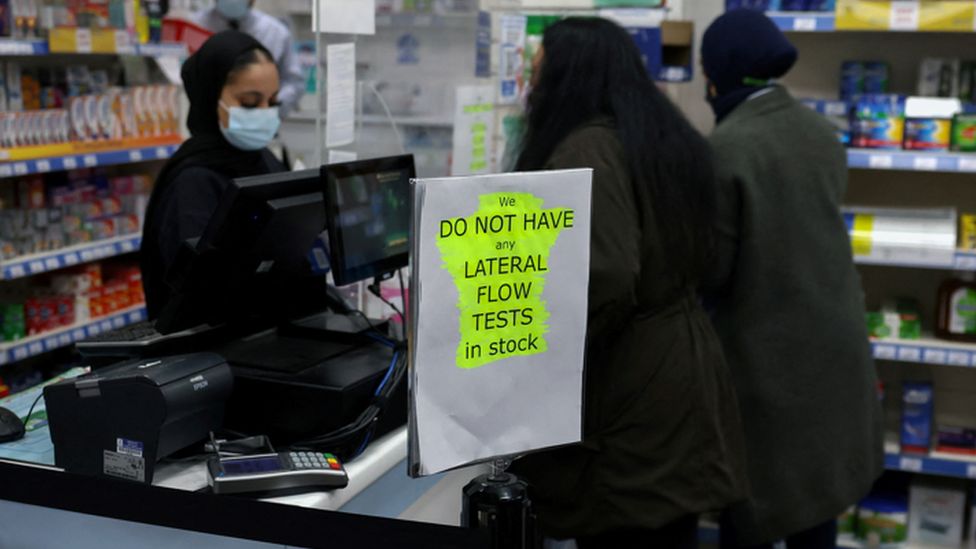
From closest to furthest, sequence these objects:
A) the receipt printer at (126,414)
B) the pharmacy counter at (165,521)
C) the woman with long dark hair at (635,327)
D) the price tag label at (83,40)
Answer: the pharmacy counter at (165,521)
the receipt printer at (126,414)
the woman with long dark hair at (635,327)
the price tag label at (83,40)

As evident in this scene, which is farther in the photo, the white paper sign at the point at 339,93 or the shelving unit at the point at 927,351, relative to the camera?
the shelving unit at the point at 927,351

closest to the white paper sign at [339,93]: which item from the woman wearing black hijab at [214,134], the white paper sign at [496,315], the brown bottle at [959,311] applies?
the woman wearing black hijab at [214,134]

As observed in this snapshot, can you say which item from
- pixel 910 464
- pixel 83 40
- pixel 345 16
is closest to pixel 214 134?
pixel 345 16

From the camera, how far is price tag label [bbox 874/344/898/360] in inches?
159

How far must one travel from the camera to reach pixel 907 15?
3.81 metres

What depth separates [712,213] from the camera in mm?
2471

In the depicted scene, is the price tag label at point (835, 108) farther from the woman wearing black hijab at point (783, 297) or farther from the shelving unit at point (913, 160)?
the woman wearing black hijab at point (783, 297)

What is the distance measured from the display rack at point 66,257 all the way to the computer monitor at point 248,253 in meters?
2.23

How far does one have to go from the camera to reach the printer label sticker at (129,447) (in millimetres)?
1825

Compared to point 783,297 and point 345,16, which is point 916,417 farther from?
point 345,16

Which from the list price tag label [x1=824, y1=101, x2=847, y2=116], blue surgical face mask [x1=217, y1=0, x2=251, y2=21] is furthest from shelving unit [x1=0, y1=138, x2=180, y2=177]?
price tag label [x1=824, y1=101, x2=847, y2=116]

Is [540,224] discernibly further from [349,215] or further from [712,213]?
[712,213]

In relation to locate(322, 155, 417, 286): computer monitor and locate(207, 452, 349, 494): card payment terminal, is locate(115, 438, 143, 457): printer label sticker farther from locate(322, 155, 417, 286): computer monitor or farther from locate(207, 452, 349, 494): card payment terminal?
locate(322, 155, 417, 286): computer monitor

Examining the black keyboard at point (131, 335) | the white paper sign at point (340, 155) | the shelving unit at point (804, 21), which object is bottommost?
the black keyboard at point (131, 335)
